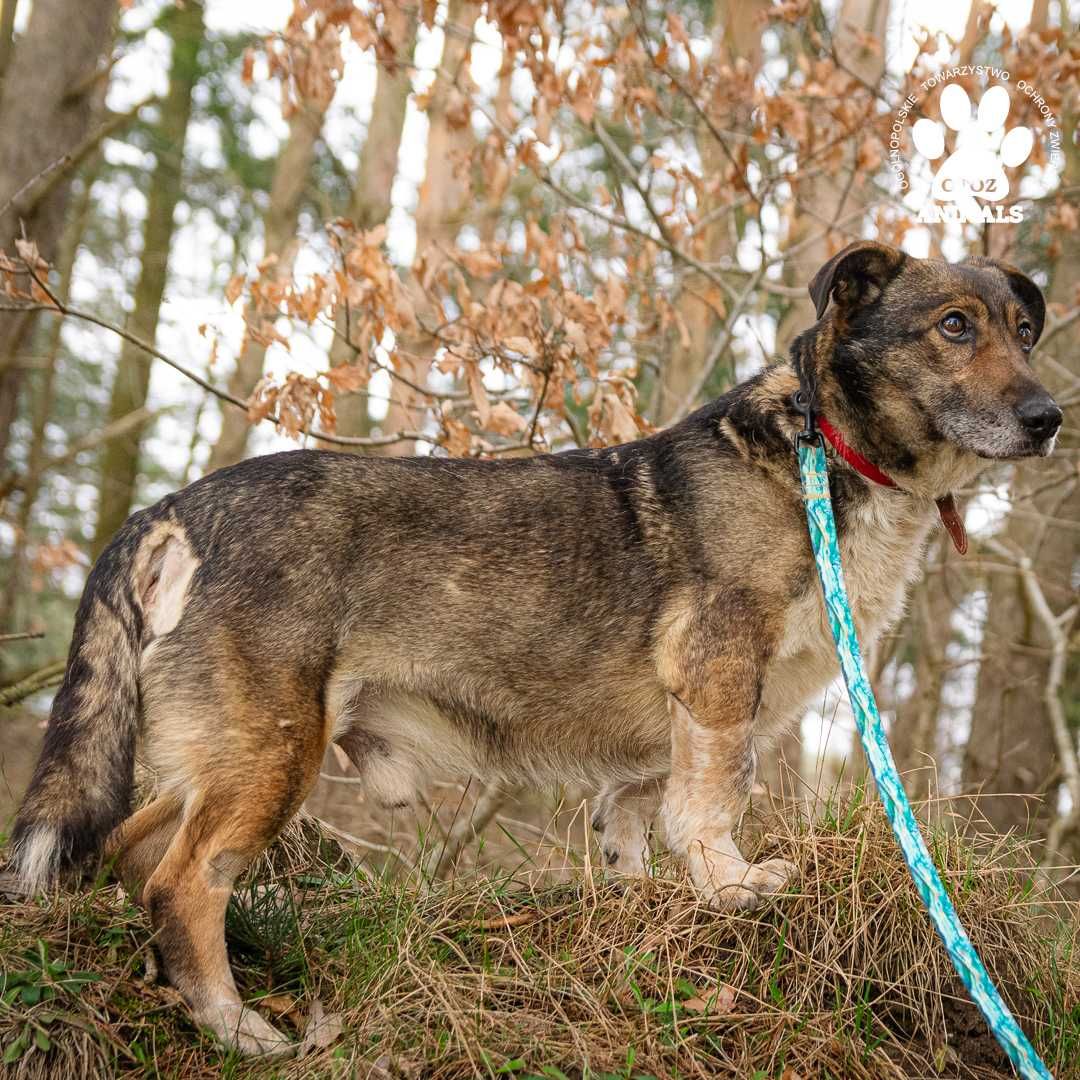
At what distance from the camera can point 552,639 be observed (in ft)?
13.9

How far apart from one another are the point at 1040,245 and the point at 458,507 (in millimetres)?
10025

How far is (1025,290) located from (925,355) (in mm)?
757

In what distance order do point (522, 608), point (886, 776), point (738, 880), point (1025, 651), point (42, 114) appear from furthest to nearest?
point (1025, 651)
point (42, 114)
point (522, 608)
point (738, 880)
point (886, 776)

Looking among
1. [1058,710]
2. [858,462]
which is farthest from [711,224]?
[858,462]

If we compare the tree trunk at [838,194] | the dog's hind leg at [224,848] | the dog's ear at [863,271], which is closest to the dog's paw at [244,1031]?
the dog's hind leg at [224,848]

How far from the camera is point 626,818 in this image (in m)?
4.80

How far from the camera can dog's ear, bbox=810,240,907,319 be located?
4254 millimetres

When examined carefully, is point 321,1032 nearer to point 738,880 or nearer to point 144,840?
point 144,840

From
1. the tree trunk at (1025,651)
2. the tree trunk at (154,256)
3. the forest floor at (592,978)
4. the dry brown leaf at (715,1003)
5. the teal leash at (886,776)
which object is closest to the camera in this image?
the teal leash at (886,776)

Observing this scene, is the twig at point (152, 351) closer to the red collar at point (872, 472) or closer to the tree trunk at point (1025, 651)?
the red collar at point (872, 472)

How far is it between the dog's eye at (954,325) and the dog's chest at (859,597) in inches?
24.9

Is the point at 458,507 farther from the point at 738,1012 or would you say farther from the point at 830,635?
the point at 738,1012

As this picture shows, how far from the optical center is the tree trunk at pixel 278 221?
43.1ft

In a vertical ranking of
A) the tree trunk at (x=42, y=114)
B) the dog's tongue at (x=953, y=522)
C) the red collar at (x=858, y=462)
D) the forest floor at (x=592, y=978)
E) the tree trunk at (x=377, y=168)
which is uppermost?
the tree trunk at (x=377, y=168)
